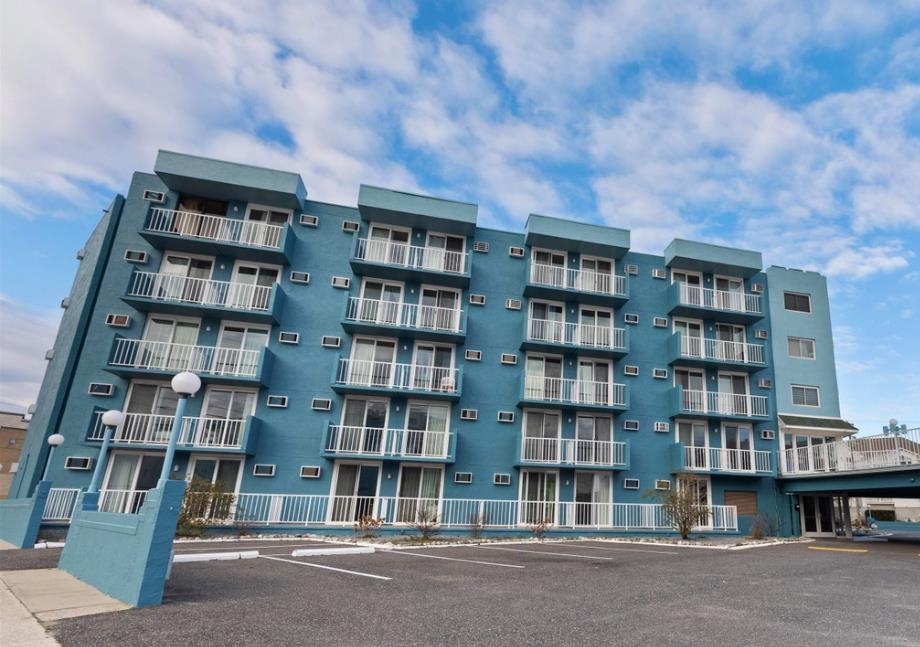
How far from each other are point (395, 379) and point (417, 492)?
4.19 m

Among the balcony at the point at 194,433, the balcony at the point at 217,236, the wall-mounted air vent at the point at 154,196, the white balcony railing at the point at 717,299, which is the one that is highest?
the wall-mounted air vent at the point at 154,196

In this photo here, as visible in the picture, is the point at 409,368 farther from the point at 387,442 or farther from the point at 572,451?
the point at 572,451

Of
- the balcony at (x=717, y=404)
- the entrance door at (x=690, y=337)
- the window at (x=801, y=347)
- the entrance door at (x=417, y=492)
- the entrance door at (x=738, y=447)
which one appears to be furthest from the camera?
the window at (x=801, y=347)

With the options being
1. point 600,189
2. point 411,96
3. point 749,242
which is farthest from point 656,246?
point 411,96

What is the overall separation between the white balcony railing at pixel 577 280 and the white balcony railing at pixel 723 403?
5090mm

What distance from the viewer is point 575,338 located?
770 inches

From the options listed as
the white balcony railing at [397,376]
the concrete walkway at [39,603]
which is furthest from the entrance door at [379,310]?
the concrete walkway at [39,603]

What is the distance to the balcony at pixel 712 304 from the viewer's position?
815 inches

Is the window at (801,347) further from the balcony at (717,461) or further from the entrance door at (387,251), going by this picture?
the entrance door at (387,251)

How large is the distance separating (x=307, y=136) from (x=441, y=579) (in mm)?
13093

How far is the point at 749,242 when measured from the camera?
2267 centimetres

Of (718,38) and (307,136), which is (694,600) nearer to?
(718,38)

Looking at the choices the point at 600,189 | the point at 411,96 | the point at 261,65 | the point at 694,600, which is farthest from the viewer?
the point at 600,189

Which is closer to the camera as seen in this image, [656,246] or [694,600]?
[694,600]
